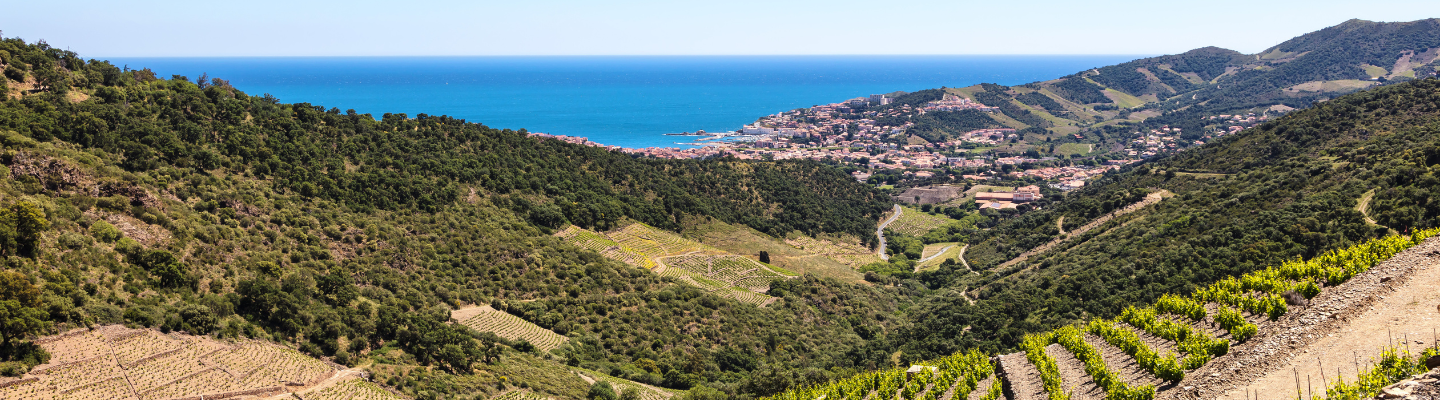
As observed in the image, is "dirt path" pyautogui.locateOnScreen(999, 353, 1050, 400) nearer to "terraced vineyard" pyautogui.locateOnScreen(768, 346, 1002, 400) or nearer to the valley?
the valley

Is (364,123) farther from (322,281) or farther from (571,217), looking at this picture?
(322,281)

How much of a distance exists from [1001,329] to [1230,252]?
11.6 metres

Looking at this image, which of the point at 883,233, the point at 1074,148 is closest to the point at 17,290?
the point at 883,233

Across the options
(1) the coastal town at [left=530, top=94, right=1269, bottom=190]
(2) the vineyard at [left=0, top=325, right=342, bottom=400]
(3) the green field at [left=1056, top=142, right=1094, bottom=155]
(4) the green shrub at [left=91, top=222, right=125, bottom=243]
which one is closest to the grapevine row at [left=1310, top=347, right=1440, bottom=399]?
(2) the vineyard at [left=0, top=325, right=342, bottom=400]

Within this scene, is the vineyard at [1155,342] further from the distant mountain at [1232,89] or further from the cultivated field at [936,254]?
the distant mountain at [1232,89]

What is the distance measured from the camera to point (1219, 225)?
135ft

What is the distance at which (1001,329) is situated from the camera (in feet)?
120

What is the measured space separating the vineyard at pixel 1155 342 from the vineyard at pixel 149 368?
1814 centimetres

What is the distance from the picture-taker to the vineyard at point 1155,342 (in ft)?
57.7

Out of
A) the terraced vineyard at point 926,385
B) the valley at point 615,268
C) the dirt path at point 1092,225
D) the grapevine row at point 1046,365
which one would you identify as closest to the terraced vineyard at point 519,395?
the valley at point 615,268

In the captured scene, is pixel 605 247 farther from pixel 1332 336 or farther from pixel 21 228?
pixel 1332 336

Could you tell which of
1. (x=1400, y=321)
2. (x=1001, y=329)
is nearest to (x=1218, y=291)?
(x=1400, y=321)

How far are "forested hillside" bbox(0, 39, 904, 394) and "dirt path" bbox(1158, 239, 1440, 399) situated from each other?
1618 cm

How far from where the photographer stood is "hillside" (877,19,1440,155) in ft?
497
